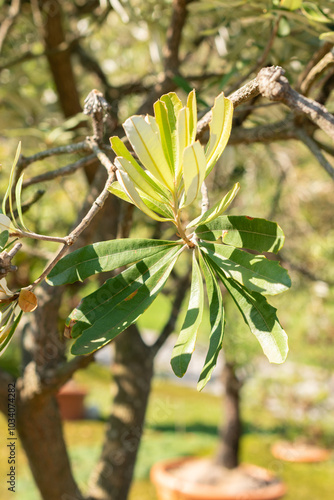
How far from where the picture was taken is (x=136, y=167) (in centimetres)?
41

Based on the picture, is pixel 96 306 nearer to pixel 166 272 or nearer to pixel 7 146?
pixel 166 272

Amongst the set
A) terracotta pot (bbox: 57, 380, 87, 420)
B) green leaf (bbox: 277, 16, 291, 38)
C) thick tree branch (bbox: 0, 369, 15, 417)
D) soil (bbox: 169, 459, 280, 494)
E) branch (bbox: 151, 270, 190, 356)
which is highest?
green leaf (bbox: 277, 16, 291, 38)

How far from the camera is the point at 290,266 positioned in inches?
61.3

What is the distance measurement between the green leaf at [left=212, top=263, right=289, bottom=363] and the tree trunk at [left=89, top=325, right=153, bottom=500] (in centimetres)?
97

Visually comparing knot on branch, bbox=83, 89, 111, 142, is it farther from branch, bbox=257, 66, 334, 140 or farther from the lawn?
the lawn

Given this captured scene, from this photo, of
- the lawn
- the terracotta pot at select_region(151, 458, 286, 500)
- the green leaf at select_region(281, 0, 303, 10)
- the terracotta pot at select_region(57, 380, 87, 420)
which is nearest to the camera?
the green leaf at select_region(281, 0, 303, 10)

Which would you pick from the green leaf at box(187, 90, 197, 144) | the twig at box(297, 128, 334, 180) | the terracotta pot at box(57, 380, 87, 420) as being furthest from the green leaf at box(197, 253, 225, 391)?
the terracotta pot at box(57, 380, 87, 420)

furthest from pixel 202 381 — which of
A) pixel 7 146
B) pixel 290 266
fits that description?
pixel 7 146

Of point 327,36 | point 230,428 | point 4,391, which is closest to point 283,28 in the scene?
point 327,36

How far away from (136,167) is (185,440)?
384 centimetres

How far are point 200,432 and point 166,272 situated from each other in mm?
4021

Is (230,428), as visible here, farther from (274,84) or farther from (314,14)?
(274,84)

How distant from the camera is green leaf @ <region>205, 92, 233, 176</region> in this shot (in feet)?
1.28

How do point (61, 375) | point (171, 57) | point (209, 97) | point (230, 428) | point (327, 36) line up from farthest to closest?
point (230, 428)
point (209, 97)
point (171, 57)
point (61, 375)
point (327, 36)
